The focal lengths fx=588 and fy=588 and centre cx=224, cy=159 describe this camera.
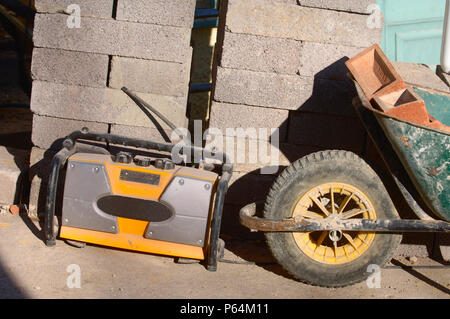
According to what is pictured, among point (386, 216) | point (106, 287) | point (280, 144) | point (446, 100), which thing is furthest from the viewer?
point (280, 144)

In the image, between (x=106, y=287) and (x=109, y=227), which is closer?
(x=106, y=287)

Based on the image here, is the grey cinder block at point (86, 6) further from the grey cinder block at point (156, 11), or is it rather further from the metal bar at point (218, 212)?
the metal bar at point (218, 212)

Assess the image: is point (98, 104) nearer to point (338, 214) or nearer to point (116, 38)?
point (116, 38)

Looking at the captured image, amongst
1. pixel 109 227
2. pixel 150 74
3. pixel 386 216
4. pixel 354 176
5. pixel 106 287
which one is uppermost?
pixel 150 74

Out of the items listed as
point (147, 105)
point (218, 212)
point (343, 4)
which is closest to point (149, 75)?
point (147, 105)

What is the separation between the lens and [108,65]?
4.05 m

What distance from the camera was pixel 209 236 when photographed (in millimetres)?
3598

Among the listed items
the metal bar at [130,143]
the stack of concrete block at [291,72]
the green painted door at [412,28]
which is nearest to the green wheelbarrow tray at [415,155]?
the stack of concrete block at [291,72]

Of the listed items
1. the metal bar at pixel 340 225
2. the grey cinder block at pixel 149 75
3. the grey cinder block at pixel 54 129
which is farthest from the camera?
the grey cinder block at pixel 54 129

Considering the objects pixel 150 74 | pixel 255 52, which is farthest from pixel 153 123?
pixel 255 52

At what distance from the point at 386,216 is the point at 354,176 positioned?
0.32m

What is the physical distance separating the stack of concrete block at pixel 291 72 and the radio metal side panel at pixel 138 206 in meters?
0.68

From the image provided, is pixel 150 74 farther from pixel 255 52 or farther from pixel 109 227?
pixel 109 227

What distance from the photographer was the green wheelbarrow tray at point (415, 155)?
324cm
